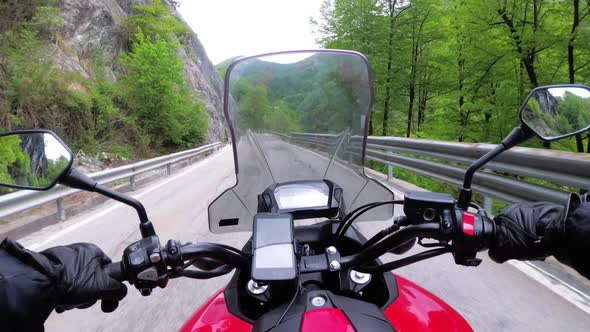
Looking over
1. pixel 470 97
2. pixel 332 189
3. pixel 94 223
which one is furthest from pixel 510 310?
pixel 470 97

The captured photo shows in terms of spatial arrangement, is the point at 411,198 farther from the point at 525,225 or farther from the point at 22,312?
the point at 22,312

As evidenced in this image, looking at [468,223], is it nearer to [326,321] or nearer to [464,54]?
[326,321]

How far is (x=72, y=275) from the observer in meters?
1.08

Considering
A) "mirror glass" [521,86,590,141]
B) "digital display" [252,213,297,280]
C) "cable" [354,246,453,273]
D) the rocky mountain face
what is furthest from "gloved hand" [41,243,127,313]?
the rocky mountain face

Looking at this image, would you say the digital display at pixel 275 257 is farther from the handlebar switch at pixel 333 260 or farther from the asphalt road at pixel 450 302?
Result: the asphalt road at pixel 450 302

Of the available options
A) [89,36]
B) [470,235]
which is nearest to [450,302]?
[470,235]

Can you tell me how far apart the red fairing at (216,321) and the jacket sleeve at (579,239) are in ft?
3.14

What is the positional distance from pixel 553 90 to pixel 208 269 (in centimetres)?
145

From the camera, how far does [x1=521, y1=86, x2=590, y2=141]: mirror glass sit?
4.41 ft

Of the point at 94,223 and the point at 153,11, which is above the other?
the point at 153,11

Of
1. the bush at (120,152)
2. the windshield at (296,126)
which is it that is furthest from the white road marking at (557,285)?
the bush at (120,152)

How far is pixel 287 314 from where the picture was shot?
991mm

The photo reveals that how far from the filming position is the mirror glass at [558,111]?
4.41 ft

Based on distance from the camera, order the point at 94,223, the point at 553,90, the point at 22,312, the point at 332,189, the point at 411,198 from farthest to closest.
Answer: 1. the point at 94,223
2. the point at 332,189
3. the point at 553,90
4. the point at 411,198
5. the point at 22,312
